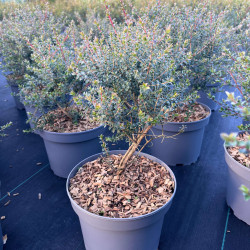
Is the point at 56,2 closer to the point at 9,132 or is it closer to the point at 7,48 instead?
the point at 7,48

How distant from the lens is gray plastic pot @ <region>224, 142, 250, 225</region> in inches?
85.1

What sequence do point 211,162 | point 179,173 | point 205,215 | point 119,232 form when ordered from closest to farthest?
1. point 119,232
2. point 205,215
3. point 179,173
4. point 211,162

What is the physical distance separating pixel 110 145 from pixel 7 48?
227cm

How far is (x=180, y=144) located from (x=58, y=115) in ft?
5.09

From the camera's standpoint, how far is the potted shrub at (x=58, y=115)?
267 centimetres

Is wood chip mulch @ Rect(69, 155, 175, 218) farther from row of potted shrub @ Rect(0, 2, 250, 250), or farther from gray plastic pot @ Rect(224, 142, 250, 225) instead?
gray plastic pot @ Rect(224, 142, 250, 225)

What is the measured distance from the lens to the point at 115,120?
1.77 m

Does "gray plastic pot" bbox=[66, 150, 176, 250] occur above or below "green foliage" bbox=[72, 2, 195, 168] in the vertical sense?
below

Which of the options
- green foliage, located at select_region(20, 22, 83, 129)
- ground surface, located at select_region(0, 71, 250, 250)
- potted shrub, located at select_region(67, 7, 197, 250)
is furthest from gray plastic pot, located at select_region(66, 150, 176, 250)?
green foliage, located at select_region(20, 22, 83, 129)

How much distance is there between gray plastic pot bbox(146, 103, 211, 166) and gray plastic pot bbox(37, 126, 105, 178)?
2.47ft

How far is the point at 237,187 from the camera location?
235 cm

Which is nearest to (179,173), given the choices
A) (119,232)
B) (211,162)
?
A: (211,162)

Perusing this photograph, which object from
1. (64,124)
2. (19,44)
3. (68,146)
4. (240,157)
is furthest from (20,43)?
(240,157)

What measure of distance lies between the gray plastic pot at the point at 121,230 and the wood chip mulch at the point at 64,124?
1.17 metres
